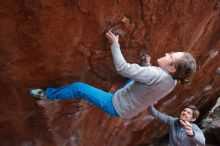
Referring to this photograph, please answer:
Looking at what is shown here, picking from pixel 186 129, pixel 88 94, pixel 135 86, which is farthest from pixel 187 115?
pixel 88 94

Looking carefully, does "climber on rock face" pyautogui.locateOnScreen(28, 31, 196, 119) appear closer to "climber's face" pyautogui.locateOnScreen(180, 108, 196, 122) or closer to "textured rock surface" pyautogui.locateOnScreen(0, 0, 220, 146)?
"textured rock surface" pyautogui.locateOnScreen(0, 0, 220, 146)

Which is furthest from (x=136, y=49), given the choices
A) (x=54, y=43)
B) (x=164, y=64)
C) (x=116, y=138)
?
(x=116, y=138)

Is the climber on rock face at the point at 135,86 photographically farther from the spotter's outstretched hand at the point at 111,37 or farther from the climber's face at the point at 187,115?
the climber's face at the point at 187,115

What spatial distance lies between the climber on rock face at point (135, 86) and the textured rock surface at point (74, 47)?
22 centimetres

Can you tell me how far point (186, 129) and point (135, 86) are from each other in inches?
41.2

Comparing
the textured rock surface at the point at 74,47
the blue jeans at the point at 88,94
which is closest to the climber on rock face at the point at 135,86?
the blue jeans at the point at 88,94

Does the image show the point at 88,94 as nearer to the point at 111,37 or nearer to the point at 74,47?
the point at 74,47

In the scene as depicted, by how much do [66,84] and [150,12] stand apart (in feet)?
4.11

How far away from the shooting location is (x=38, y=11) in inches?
123

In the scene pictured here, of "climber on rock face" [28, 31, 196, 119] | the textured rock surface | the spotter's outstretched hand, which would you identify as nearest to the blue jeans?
"climber on rock face" [28, 31, 196, 119]

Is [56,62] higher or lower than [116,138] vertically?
higher

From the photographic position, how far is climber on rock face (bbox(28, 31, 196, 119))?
10.8 feet

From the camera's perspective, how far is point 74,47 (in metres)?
3.62

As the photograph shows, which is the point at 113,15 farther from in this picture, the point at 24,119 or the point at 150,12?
the point at 24,119
